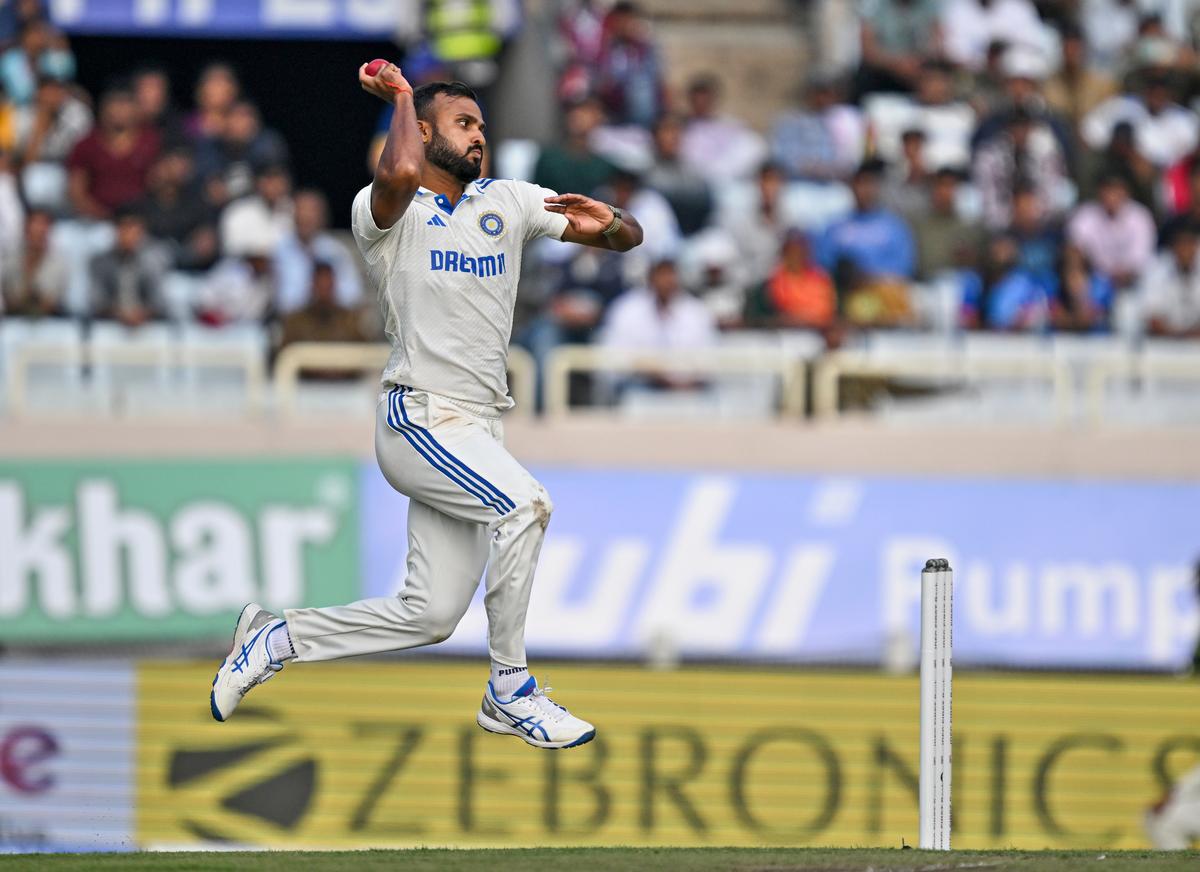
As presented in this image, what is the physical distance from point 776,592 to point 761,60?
5.91 m

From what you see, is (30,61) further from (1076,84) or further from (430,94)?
(430,94)

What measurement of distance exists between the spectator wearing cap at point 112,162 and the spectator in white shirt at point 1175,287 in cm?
699

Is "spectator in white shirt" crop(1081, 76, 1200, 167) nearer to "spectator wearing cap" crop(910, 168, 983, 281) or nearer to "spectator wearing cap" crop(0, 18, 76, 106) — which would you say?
"spectator wearing cap" crop(910, 168, 983, 281)

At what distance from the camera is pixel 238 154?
15.3 m

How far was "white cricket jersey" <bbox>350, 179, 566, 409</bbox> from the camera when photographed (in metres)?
7.33

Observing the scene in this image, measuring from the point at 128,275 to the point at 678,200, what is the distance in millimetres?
3820

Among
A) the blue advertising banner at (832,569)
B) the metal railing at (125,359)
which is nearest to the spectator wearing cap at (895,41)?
the blue advertising banner at (832,569)

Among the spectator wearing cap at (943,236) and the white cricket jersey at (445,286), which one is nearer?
the white cricket jersey at (445,286)

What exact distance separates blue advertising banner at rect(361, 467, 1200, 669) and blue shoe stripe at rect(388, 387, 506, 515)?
20.3 feet

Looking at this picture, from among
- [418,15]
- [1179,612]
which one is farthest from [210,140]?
[1179,612]

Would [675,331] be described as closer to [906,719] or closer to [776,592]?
[776,592]

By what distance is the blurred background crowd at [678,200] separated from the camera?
14.3 meters

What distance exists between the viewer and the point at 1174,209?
53.5 ft

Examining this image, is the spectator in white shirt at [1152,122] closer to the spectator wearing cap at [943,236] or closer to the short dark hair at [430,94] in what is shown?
the spectator wearing cap at [943,236]
